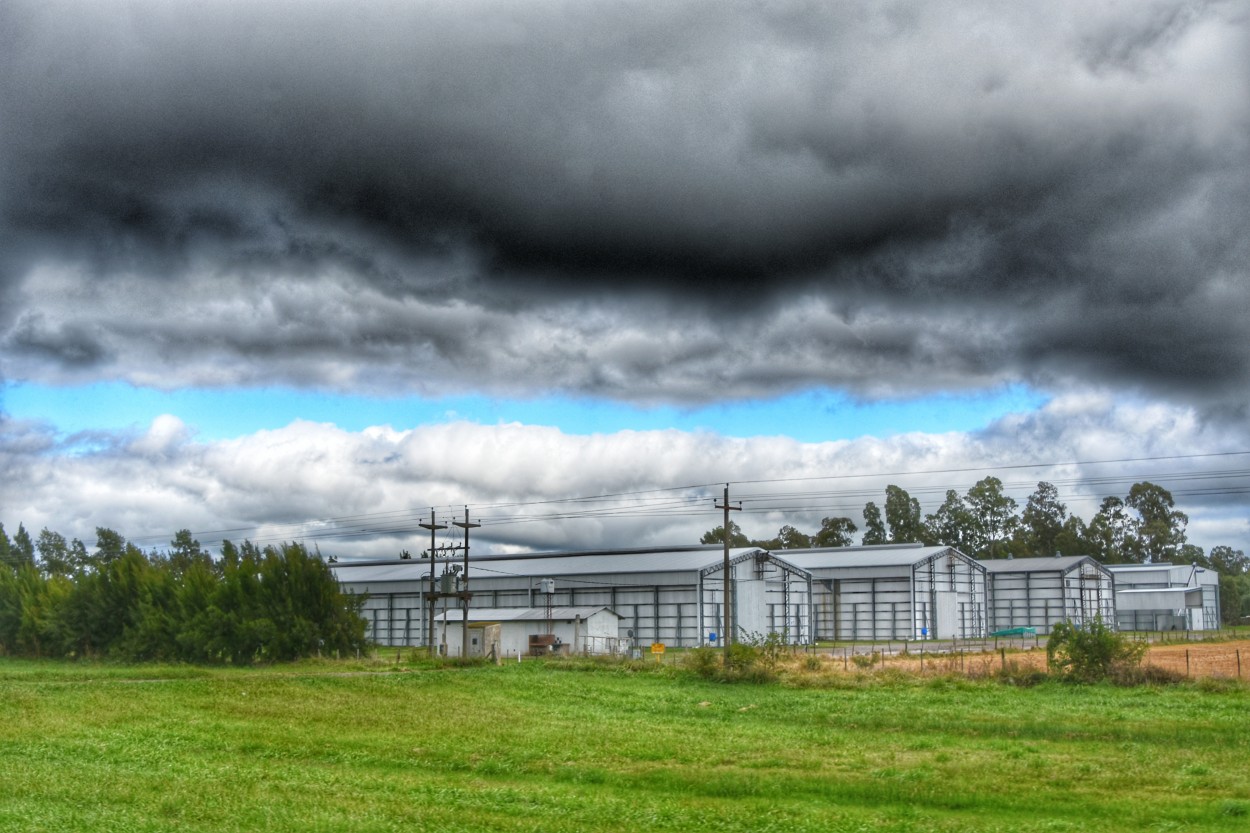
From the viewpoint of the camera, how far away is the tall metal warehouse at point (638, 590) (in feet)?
285

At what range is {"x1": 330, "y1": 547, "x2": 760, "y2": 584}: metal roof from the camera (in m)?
89.8

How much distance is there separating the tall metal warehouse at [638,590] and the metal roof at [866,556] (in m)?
7.96

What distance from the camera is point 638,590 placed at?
292 feet

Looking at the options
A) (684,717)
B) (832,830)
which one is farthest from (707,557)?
(832,830)

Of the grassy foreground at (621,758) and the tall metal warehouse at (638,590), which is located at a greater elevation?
the tall metal warehouse at (638,590)

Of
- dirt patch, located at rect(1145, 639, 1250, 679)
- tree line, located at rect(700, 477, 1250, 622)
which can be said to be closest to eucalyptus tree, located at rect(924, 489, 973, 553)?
tree line, located at rect(700, 477, 1250, 622)

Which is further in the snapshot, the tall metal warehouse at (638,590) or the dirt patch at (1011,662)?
the tall metal warehouse at (638,590)

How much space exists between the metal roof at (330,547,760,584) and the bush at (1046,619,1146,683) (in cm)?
3804

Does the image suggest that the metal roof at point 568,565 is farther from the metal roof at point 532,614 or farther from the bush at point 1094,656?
the bush at point 1094,656

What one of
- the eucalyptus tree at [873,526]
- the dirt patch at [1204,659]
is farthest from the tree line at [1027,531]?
the dirt patch at [1204,659]

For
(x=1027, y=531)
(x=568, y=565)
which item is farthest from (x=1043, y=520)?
(x=568, y=565)

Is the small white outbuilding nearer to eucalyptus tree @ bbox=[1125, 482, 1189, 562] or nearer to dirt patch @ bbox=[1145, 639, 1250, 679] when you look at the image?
dirt patch @ bbox=[1145, 639, 1250, 679]

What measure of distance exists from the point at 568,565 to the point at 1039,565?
160 feet

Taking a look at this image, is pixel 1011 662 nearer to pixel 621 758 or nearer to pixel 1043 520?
pixel 621 758
